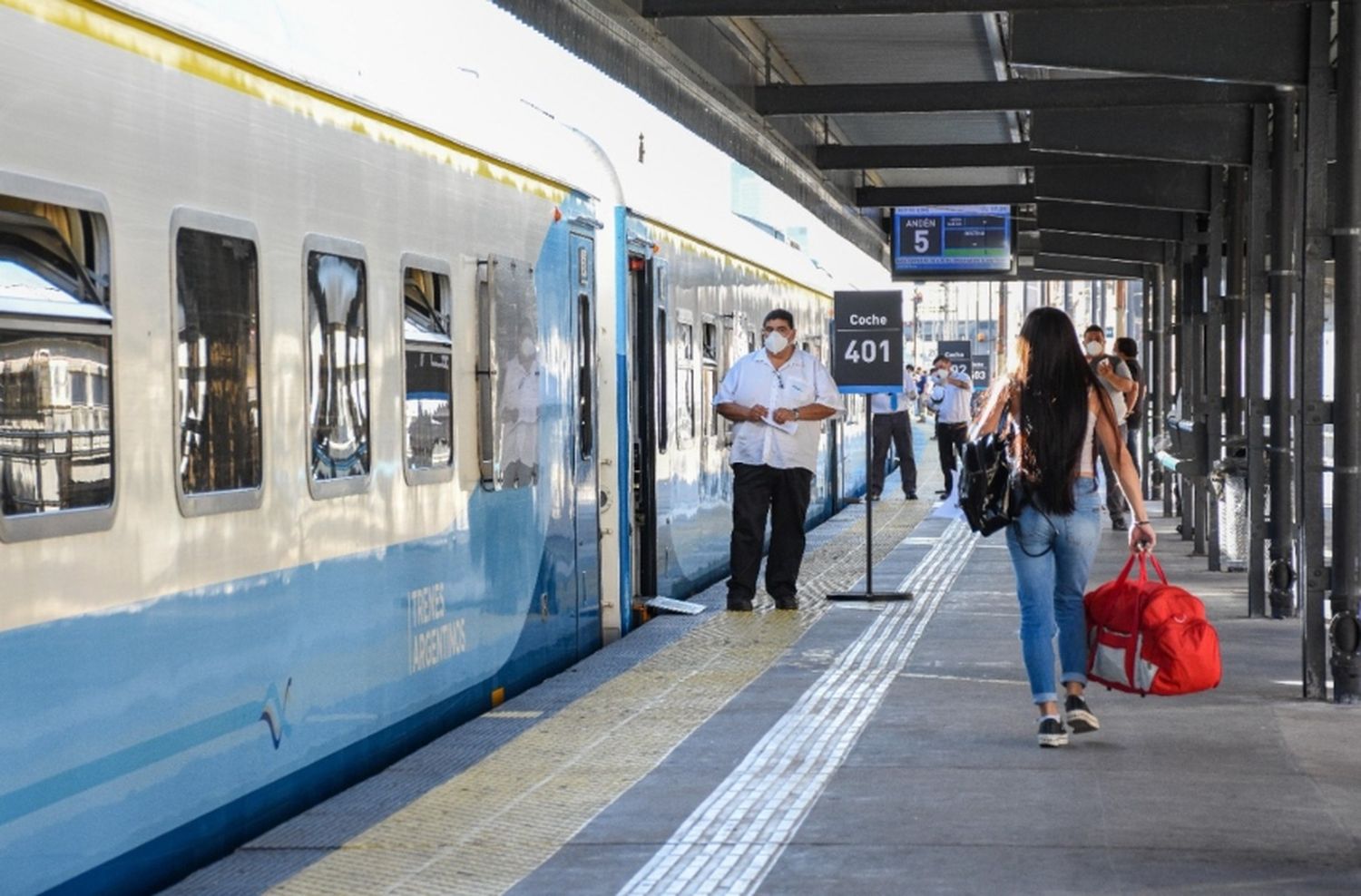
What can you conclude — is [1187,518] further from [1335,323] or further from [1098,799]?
[1098,799]

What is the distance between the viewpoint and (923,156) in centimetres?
2364

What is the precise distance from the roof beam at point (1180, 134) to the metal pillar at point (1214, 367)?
5.75ft

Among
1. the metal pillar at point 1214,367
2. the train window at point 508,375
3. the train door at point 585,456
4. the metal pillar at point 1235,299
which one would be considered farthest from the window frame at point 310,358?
the metal pillar at point 1214,367

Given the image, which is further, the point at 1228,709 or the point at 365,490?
the point at 1228,709

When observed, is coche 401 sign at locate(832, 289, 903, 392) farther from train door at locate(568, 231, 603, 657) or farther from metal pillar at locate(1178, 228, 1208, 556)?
train door at locate(568, 231, 603, 657)

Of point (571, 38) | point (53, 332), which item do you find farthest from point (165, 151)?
point (571, 38)

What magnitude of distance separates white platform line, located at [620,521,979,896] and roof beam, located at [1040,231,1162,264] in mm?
12633

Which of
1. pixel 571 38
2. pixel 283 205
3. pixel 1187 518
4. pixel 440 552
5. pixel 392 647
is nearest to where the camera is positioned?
pixel 283 205

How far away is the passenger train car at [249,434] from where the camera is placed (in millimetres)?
4918

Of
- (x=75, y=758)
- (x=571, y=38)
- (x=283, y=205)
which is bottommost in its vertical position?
(x=75, y=758)

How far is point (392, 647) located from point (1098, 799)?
2.52 metres

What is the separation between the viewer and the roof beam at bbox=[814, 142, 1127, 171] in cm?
2281

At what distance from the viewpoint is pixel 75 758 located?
5027 millimetres

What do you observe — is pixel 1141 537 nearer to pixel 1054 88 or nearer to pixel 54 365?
pixel 54 365
